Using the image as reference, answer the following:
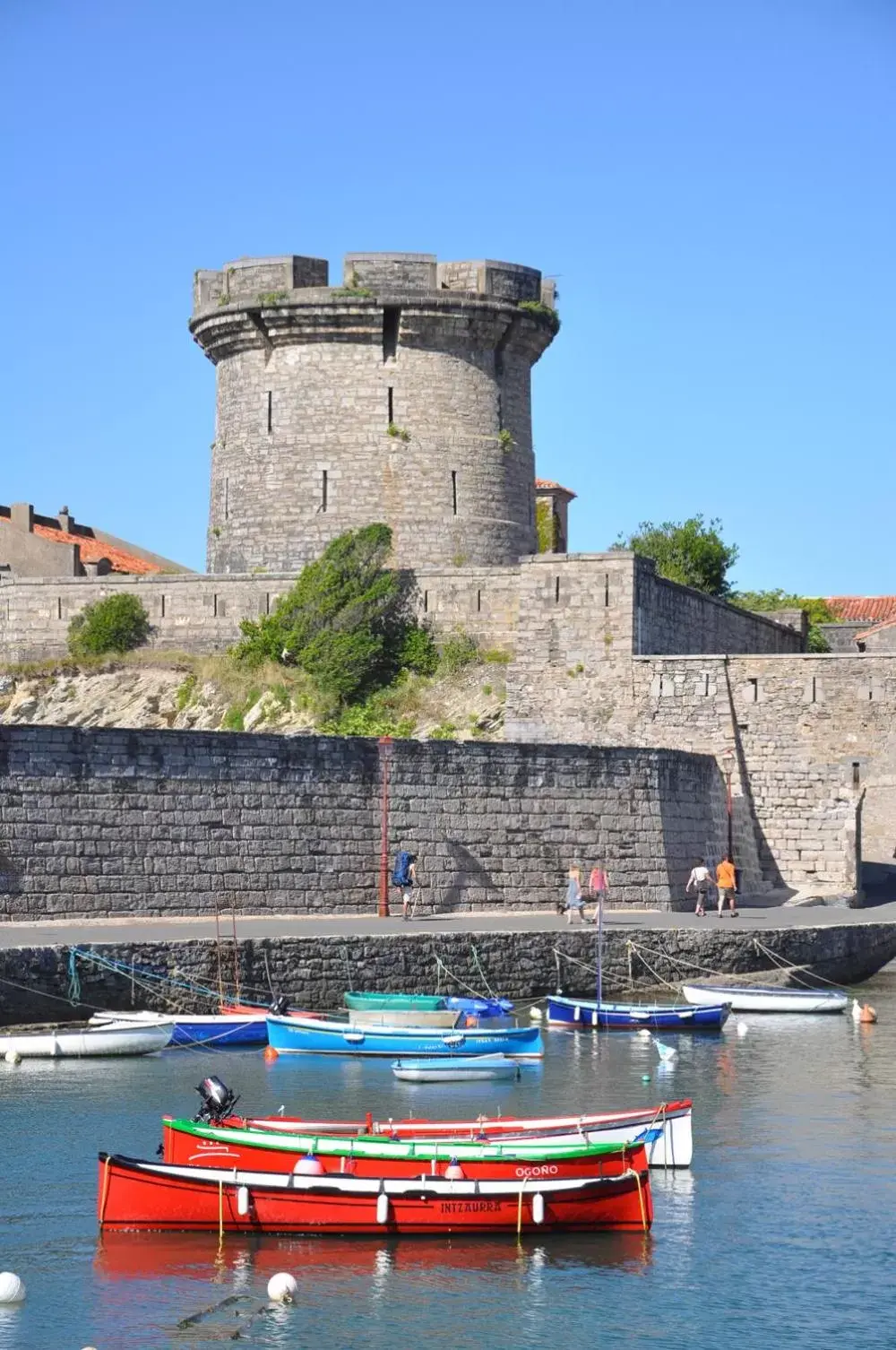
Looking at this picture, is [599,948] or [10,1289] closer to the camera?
[10,1289]

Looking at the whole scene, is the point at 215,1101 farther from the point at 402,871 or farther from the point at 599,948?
the point at 402,871

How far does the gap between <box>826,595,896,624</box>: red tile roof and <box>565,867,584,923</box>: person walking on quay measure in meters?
36.4

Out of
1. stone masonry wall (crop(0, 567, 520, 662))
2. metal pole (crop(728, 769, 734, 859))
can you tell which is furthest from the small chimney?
metal pole (crop(728, 769, 734, 859))

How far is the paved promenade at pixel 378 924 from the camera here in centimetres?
2323

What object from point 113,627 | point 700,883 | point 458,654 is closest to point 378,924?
point 700,883

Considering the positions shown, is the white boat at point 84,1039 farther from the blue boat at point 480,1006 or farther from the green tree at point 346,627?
the green tree at point 346,627

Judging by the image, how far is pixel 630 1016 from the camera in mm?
24688

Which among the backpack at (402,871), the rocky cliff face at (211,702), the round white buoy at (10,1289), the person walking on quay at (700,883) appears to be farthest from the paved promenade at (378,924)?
the round white buoy at (10,1289)

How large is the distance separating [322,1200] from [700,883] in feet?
50.9

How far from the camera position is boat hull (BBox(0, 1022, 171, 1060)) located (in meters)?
21.3

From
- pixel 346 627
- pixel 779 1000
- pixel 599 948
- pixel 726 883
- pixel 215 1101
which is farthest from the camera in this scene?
pixel 346 627

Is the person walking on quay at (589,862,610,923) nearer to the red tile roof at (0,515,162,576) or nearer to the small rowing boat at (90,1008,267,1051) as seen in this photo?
the small rowing boat at (90,1008,267,1051)

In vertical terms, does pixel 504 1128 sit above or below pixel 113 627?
below

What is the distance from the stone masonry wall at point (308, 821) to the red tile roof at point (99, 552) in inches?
Result: 869
